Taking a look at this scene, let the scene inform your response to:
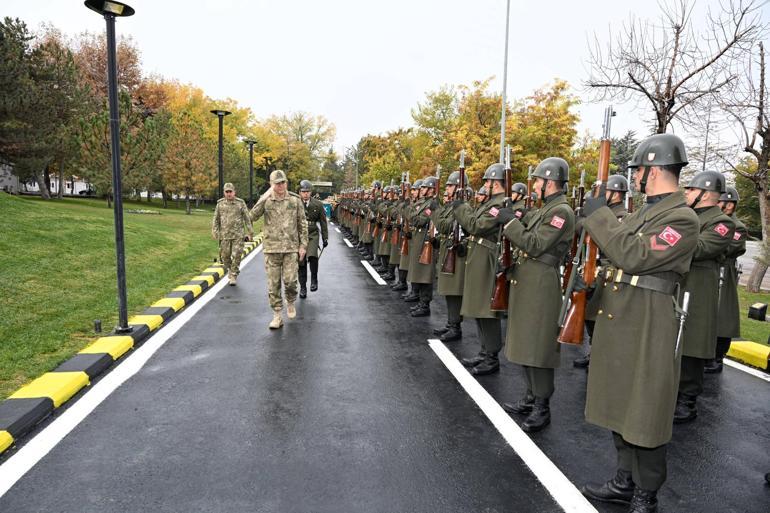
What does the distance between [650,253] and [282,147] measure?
220 ft

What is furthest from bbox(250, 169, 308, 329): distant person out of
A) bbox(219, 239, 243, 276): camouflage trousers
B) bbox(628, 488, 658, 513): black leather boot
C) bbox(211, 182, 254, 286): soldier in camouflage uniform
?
bbox(628, 488, 658, 513): black leather boot

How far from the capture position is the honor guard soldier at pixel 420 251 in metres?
8.29

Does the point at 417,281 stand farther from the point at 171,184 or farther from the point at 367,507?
the point at 171,184

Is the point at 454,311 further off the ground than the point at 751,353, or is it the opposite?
the point at 454,311

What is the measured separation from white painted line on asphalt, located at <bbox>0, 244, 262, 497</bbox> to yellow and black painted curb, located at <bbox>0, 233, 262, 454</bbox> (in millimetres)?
107

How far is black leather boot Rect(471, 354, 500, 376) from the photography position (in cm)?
546

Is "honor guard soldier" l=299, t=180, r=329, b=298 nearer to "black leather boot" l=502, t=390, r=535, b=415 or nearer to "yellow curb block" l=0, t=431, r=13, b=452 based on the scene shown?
"black leather boot" l=502, t=390, r=535, b=415

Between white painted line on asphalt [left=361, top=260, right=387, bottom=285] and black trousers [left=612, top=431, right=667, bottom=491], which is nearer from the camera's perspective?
black trousers [left=612, top=431, right=667, bottom=491]

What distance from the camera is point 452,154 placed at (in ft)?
88.3

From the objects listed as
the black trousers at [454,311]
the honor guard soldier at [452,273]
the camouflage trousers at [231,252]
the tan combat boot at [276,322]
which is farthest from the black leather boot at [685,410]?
the camouflage trousers at [231,252]

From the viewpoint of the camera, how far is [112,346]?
5754mm

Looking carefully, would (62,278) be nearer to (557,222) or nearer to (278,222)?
(278,222)

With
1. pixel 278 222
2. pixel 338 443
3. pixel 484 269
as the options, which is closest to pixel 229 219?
pixel 278 222

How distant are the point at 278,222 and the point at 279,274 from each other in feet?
2.40
